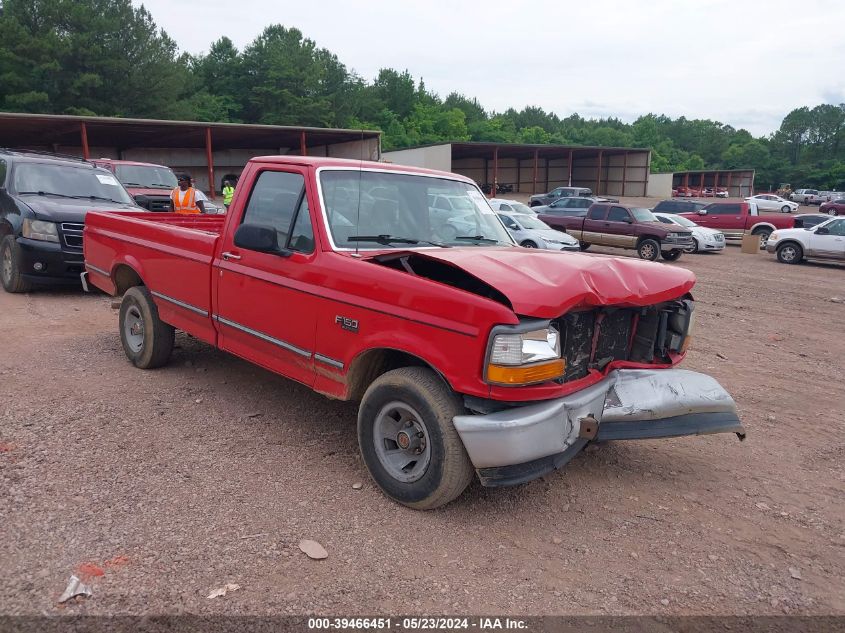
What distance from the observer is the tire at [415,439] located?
3.22m

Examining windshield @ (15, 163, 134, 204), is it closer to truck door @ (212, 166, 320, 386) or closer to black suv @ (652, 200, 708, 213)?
truck door @ (212, 166, 320, 386)

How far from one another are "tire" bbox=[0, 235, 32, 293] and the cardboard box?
22218 mm

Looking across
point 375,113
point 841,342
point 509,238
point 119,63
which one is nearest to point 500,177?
point 375,113

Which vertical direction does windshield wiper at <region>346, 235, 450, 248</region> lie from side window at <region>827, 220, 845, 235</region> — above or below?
above

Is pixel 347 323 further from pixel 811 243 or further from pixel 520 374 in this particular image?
pixel 811 243

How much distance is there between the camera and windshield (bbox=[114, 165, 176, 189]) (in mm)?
13805

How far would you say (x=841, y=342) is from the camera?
8.42m

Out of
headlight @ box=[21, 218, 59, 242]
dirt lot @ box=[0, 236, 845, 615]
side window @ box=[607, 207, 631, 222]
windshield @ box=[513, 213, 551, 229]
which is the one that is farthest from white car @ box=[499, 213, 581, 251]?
dirt lot @ box=[0, 236, 845, 615]

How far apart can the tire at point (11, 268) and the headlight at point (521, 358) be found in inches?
321

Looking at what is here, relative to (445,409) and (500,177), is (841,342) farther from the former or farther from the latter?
(500,177)

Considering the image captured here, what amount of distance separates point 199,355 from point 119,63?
43386 mm

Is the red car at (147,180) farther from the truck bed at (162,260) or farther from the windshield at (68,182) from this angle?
the truck bed at (162,260)

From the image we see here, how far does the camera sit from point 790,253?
19.3 meters

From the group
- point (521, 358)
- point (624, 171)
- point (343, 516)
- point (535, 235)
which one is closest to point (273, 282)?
point (343, 516)
